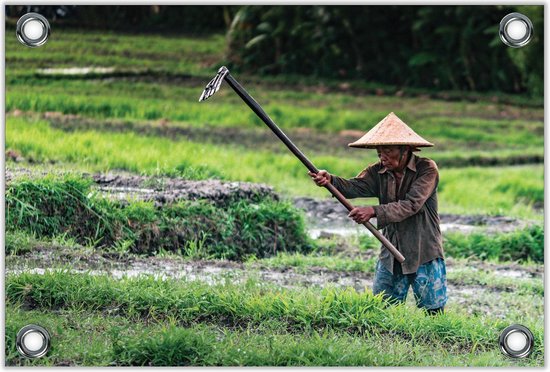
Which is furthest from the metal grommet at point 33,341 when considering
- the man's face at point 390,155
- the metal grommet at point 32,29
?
the man's face at point 390,155

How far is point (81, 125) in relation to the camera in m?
6.05

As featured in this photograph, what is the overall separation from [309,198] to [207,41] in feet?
4.83

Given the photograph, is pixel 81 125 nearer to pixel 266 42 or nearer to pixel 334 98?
pixel 266 42

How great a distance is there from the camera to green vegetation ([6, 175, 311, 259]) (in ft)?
17.2

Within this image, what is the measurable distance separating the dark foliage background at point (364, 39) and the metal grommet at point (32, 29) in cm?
14

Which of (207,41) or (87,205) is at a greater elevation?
(207,41)

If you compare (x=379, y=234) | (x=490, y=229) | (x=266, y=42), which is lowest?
(x=490, y=229)

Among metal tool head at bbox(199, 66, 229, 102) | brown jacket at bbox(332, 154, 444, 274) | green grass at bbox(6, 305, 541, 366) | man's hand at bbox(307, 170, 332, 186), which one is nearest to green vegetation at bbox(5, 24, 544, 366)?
green grass at bbox(6, 305, 541, 366)

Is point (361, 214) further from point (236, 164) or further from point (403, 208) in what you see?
point (236, 164)

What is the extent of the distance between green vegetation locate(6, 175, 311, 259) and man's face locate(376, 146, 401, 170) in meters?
1.08

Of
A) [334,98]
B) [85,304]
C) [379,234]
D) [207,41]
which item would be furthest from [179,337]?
[334,98]

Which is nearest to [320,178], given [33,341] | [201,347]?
[201,347]

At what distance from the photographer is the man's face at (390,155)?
5043 millimetres

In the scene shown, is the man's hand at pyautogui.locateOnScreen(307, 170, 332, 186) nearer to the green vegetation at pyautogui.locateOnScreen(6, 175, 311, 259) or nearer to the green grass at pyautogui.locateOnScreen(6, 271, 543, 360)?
the green grass at pyautogui.locateOnScreen(6, 271, 543, 360)
